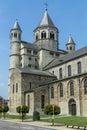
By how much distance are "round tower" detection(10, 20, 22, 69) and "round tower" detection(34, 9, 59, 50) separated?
225 inches

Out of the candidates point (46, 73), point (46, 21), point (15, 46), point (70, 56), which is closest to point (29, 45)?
point (15, 46)

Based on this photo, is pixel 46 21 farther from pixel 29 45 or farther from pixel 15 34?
pixel 15 34

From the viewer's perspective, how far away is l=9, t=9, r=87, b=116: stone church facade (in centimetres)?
5394

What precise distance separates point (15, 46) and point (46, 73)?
1547 centimetres

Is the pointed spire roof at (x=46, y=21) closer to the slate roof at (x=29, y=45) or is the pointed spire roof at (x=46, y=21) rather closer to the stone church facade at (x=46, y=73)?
the stone church facade at (x=46, y=73)

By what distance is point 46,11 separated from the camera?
89.4 metres

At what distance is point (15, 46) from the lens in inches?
3187

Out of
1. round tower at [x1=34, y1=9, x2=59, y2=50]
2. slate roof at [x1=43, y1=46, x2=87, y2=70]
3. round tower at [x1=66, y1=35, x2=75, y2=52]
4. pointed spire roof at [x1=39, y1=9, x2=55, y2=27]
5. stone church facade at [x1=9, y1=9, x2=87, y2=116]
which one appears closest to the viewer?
stone church facade at [x1=9, y1=9, x2=87, y2=116]

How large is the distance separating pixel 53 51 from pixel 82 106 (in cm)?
3322

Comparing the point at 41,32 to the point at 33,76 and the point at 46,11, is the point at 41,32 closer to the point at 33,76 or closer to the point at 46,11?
the point at 46,11

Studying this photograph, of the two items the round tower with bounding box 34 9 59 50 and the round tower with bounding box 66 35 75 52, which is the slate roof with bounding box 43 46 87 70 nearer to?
the round tower with bounding box 34 9 59 50

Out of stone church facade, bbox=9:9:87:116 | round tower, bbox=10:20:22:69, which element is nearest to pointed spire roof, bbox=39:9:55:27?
stone church facade, bbox=9:9:87:116

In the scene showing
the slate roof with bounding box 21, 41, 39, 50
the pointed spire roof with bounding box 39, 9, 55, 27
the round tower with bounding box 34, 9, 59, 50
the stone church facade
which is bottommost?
the stone church facade

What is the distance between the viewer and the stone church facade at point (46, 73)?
53.9m
